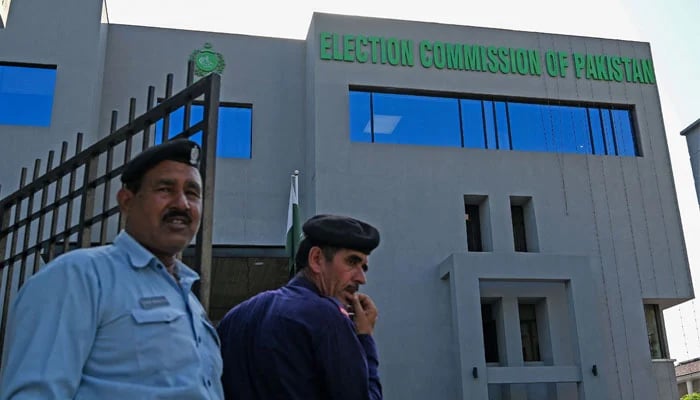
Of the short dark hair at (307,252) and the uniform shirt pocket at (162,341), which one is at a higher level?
the short dark hair at (307,252)

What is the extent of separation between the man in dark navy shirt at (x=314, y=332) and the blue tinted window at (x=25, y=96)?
14.3 metres

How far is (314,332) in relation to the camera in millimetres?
2471

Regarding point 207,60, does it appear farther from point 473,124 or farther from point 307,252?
point 307,252

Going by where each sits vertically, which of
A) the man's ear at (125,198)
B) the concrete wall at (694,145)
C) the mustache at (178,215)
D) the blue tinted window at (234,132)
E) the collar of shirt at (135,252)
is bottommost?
the collar of shirt at (135,252)

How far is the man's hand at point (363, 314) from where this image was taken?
2.66 metres

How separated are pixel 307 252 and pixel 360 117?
571 inches

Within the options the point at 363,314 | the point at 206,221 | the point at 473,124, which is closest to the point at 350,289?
the point at 363,314

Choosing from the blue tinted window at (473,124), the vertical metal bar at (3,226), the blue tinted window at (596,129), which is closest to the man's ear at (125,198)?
the vertical metal bar at (3,226)

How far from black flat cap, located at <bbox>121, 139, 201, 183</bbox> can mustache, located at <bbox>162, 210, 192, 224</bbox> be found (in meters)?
0.17

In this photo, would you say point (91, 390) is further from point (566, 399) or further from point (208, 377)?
point (566, 399)

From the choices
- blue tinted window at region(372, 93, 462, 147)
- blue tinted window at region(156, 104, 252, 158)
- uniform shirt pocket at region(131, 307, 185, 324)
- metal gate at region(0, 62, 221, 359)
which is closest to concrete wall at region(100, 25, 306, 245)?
blue tinted window at region(156, 104, 252, 158)

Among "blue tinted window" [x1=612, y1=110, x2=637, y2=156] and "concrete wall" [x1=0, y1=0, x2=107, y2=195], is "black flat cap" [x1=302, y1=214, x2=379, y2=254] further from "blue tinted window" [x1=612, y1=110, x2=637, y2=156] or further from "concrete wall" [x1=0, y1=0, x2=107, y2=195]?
"blue tinted window" [x1=612, y1=110, x2=637, y2=156]

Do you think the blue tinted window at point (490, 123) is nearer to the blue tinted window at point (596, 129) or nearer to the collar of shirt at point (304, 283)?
the blue tinted window at point (596, 129)

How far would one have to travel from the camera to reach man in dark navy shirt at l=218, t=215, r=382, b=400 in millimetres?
2438
